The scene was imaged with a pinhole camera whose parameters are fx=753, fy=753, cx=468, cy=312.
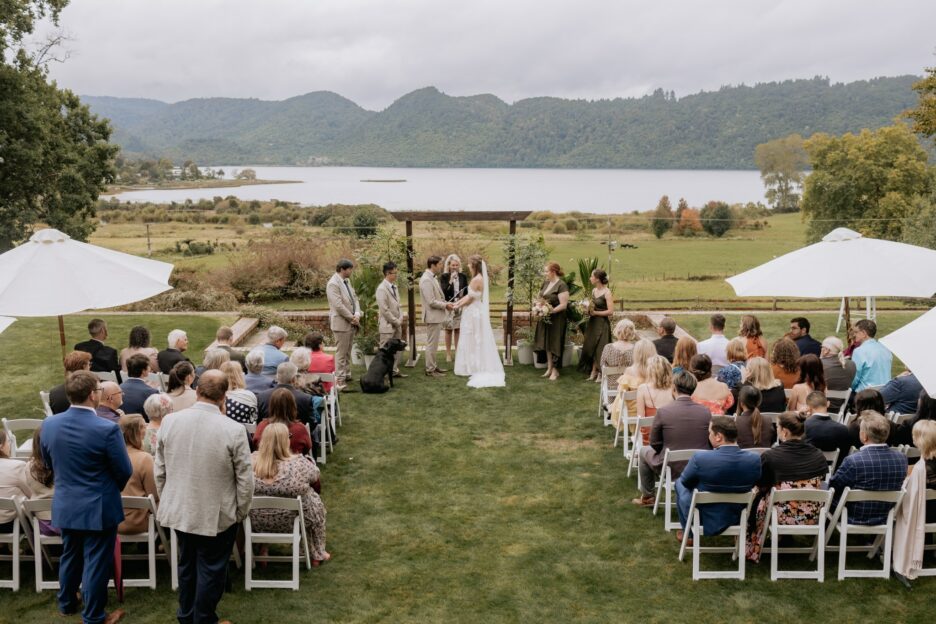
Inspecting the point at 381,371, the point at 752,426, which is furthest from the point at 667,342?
the point at 381,371

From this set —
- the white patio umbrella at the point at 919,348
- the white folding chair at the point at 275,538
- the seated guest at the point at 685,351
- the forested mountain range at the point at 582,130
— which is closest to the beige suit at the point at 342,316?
the seated guest at the point at 685,351

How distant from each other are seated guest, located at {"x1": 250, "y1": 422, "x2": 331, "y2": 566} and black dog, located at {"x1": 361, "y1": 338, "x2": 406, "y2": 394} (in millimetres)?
4711

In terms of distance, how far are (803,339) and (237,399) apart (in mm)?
6118

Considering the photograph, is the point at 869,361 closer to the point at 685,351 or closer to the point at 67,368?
the point at 685,351

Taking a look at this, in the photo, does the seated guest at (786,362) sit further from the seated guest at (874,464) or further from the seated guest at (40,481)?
the seated guest at (40,481)

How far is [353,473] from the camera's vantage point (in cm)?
783

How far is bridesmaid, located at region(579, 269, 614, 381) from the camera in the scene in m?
10.8

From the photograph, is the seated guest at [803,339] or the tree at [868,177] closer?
the seated guest at [803,339]

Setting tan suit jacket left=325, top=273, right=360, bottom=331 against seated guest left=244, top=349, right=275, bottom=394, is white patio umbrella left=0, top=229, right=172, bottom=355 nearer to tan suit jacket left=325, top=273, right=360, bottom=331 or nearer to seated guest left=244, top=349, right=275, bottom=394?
seated guest left=244, top=349, right=275, bottom=394

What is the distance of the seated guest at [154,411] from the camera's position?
5867 millimetres

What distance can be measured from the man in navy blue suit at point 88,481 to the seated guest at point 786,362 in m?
6.00

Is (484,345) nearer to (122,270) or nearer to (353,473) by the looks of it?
(353,473)

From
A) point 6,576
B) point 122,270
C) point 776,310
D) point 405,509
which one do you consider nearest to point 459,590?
point 405,509

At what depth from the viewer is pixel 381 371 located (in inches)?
420
